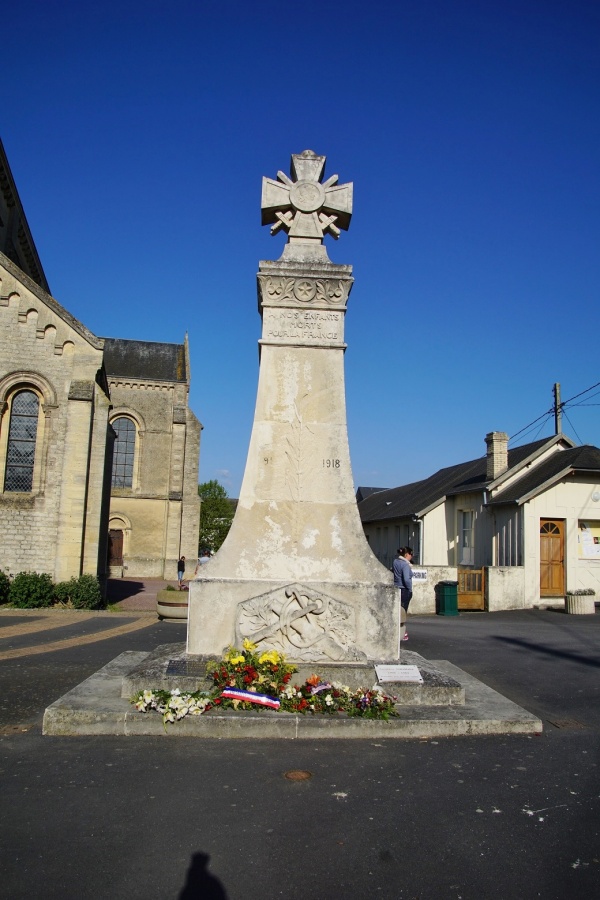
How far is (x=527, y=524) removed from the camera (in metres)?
21.8

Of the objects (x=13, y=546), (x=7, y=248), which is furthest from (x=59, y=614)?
(x=7, y=248)

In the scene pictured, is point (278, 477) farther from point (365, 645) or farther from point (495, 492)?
point (495, 492)

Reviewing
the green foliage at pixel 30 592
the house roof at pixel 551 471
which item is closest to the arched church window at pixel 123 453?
the green foliage at pixel 30 592

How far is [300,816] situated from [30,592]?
51.5 feet

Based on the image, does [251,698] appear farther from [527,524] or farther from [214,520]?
[214,520]

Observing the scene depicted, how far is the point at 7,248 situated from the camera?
83.3 feet

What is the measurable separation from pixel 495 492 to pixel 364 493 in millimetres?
29011

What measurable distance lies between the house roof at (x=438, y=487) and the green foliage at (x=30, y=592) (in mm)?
15298

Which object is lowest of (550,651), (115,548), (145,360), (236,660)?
(550,651)

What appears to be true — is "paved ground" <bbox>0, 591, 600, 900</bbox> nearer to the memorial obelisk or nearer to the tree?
the memorial obelisk

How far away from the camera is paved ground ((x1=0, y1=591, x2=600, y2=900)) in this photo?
123 inches

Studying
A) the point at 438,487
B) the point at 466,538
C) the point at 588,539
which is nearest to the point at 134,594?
the point at 466,538

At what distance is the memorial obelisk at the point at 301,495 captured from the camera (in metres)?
6.09

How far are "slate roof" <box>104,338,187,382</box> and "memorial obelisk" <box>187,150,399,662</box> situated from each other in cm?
3594
